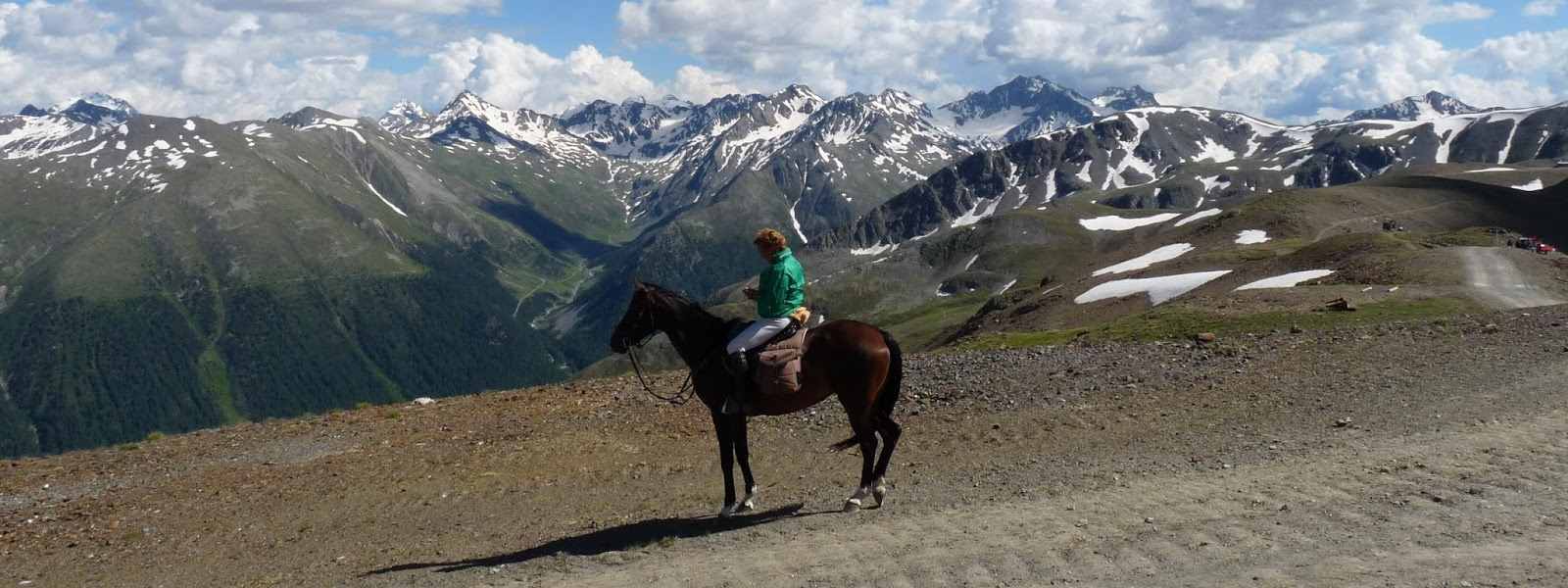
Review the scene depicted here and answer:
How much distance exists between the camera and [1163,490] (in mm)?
16531

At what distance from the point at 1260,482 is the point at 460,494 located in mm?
16768

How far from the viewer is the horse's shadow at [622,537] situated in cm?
1738

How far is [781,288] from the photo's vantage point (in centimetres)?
1802

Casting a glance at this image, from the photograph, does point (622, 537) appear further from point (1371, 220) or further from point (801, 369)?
point (1371, 220)

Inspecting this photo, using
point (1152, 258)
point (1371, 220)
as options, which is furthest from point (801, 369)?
point (1371, 220)

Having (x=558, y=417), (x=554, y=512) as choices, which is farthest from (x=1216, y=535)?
(x=558, y=417)

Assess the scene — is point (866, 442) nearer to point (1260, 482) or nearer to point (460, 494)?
point (1260, 482)

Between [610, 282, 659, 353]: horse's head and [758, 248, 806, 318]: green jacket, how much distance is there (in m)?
2.04

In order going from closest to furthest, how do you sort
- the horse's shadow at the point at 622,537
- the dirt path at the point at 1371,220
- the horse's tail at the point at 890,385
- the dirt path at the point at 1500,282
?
1. the horse's shadow at the point at 622,537
2. the horse's tail at the point at 890,385
3. the dirt path at the point at 1500,282
4. the dirt path at the point at 1371,220

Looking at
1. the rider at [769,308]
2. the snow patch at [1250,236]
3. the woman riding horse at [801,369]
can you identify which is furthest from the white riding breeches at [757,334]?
the snow patch at [1250,236]

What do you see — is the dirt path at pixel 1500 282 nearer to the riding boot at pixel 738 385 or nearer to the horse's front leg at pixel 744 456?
the horse's front leg at pixel 744 456

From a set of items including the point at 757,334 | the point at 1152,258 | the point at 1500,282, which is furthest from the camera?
the point at 1152,258

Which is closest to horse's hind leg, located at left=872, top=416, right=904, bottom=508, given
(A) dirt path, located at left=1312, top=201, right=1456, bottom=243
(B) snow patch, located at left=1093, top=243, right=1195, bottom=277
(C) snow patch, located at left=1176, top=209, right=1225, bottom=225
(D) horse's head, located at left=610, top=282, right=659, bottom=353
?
(D) horse's head, located at left=610, top=282, right=659, bottom=353

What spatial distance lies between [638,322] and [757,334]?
227cm
